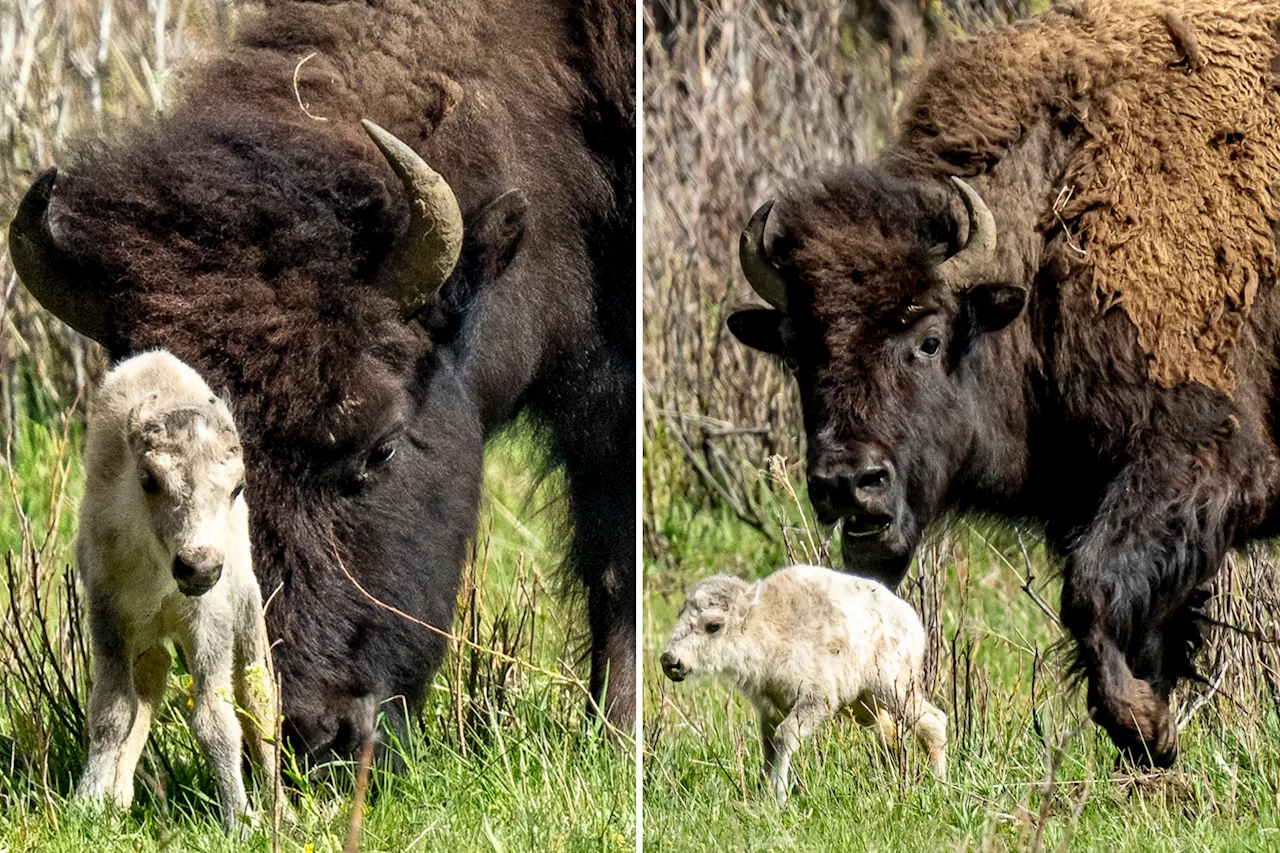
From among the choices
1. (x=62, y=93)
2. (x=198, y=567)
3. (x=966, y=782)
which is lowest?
(x=966, y=782)

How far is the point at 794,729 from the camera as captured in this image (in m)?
3.64

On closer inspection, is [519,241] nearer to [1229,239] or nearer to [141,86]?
[141,86]

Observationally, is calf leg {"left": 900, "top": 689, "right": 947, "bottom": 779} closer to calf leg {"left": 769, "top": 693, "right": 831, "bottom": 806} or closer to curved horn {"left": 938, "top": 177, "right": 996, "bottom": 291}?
calf leg {"left": 769, "top": 693, "right": 831, "bottom": 806}

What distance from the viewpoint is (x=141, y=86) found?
388cm

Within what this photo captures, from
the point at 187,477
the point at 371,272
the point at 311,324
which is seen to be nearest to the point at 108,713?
the point at 187,477

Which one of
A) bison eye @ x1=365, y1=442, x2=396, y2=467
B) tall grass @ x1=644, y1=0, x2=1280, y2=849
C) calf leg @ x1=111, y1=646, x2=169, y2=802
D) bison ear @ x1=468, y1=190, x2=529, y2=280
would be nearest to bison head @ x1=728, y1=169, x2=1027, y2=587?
tall grass @ x1=644, y1=0, x2=1280, y2=849

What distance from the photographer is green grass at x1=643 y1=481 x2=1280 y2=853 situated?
3.54m

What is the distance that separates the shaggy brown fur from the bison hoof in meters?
0.75

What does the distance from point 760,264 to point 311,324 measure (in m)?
1.05

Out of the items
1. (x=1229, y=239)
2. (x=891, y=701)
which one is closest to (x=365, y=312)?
(x=891, y=701)

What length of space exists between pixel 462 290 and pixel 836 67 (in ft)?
9.21

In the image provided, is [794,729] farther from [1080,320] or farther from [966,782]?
[1080,320]

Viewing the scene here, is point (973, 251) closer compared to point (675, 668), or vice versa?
point (675, 668)

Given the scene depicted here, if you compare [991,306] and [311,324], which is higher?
[311,324]
